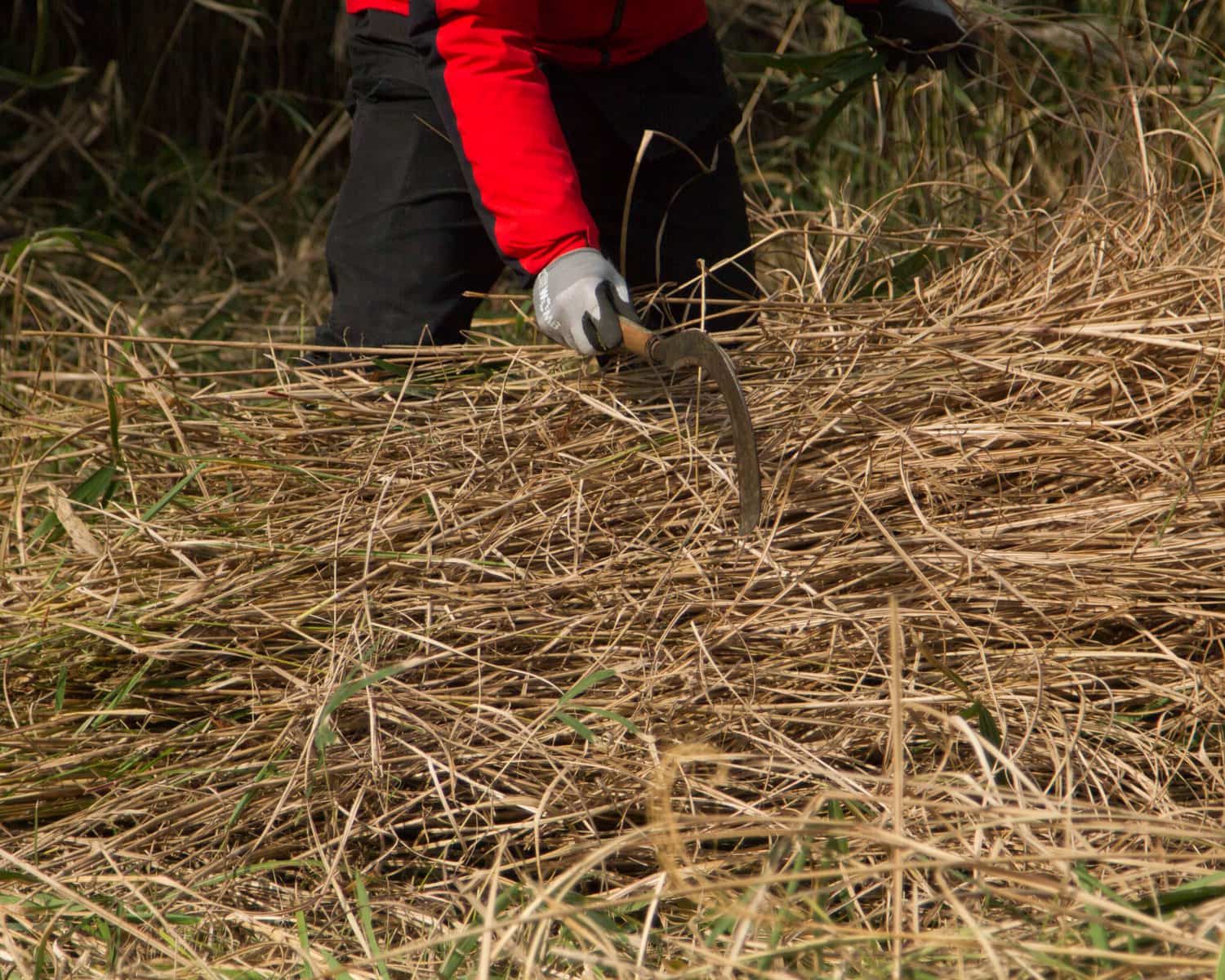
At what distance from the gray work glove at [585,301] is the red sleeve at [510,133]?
3 cm

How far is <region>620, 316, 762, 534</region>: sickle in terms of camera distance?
1.20 m

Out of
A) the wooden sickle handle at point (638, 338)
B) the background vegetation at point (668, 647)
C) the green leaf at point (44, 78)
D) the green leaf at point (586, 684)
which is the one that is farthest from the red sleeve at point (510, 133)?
the green leaf at point (44, 78)

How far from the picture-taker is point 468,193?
5.02 feet

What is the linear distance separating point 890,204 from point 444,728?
98cm

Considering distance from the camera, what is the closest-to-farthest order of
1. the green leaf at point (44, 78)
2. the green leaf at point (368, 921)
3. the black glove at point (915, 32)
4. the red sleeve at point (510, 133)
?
1. the green leaf at point (368, 921)
2. the red sleeve at point (510, 133)
3. the black glove at point (915, 32)
4. the green leaf at point (44, 78)

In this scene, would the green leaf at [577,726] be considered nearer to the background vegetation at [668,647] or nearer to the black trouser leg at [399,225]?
the background vegetation at [668,647]

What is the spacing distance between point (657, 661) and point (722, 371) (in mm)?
293

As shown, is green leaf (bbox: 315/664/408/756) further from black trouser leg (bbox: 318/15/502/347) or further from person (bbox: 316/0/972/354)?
black trouser leg (bbox: 318/15/502/347)

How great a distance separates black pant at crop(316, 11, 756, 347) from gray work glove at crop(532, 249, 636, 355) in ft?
0.62

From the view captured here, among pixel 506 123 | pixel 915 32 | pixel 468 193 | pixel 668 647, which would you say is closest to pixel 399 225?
pixel 468 193

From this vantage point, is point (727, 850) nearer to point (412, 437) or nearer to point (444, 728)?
point (444, 728)

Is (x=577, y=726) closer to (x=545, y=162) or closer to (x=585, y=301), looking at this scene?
(x=585, y=301)

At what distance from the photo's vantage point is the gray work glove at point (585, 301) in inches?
49.2

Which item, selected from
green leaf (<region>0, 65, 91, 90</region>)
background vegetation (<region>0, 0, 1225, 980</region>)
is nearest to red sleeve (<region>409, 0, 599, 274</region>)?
background vegetation (<region>0, 0, 1225, 980</region>)
